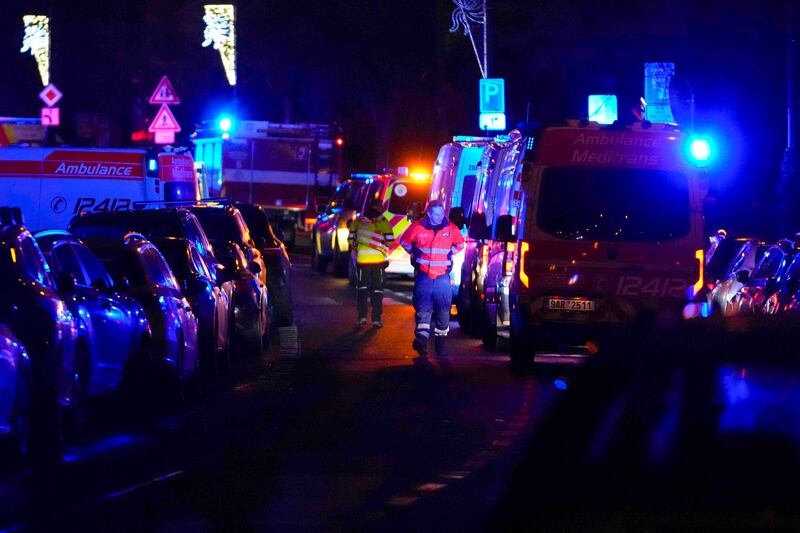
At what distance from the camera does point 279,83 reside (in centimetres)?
5606

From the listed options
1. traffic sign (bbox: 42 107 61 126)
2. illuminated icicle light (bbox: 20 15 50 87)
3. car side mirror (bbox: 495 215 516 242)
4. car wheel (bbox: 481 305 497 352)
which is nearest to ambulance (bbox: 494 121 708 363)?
car side mirror (bbox: 495 215 516 242)

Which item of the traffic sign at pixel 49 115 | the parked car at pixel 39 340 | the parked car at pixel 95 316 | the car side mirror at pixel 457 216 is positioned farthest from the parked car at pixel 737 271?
the traffic sign at pixel 49 115

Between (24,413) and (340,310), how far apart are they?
1401 cm

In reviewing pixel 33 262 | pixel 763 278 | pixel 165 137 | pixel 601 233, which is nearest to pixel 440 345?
pixel 601 233

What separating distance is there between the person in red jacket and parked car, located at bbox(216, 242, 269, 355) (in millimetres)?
1694

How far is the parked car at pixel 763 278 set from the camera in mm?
16922

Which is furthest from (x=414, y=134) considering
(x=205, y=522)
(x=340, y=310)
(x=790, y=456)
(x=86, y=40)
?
(x=790, y=456)

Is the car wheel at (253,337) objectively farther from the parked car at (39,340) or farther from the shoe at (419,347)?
the parked car at (39,340)

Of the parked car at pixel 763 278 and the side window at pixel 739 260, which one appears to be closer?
the parked car at pixel 763 278

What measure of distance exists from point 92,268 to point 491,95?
2226 centimetres

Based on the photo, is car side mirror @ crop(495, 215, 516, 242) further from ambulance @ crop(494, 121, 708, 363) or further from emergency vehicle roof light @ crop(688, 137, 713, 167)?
emergency vehicle roof light @ crop(688, 137, 713, 167)

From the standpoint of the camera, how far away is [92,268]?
12.8 metres

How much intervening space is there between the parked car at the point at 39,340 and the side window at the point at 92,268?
5.74ft

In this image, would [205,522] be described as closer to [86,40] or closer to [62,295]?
[62,295]
